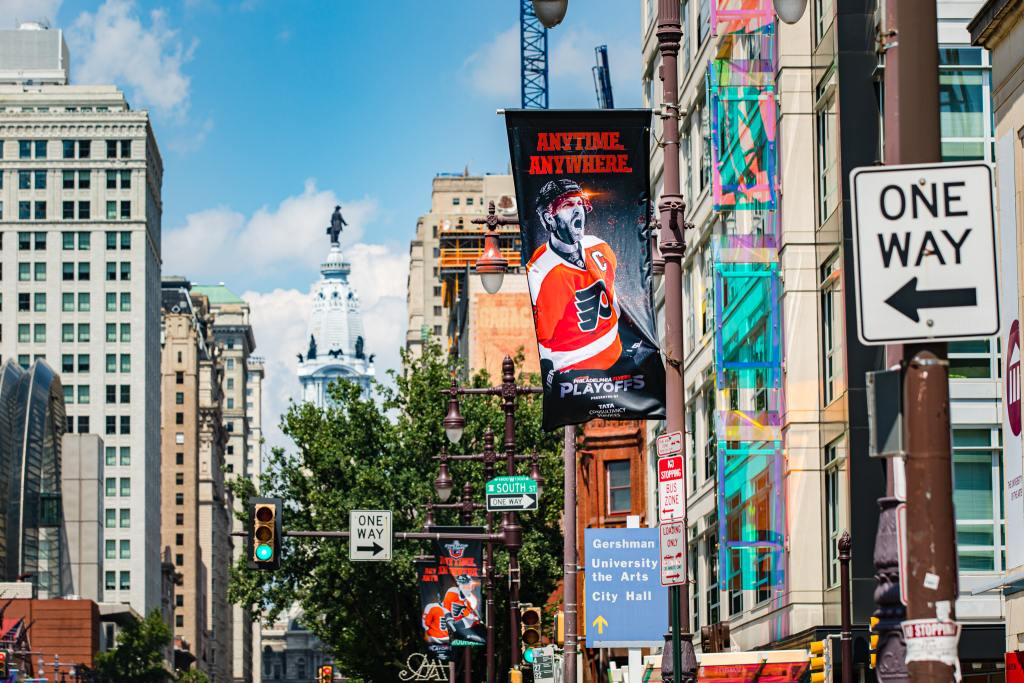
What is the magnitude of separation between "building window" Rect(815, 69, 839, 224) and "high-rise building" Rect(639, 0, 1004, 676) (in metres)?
0.05

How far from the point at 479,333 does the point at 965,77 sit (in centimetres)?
7704

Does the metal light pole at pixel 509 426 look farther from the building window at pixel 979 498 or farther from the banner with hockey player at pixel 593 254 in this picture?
the banner with hockey player at pixel 593 254

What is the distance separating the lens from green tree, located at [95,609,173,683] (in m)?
146

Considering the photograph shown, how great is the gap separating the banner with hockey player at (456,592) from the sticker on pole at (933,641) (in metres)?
33.7

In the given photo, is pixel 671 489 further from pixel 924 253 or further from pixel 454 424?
pixel 454 424

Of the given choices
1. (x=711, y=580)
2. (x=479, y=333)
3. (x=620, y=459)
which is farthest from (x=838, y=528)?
(x=479, y=333)

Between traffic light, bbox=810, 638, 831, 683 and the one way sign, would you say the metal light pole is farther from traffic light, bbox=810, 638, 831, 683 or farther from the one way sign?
the one way sign

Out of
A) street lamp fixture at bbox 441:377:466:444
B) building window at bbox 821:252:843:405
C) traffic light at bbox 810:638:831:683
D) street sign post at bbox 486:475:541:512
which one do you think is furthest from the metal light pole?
traffic light at bbox 810:638:831:683

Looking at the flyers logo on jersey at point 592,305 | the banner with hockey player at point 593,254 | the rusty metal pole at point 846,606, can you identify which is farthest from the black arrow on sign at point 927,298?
the rusty metal pole at point 846,606

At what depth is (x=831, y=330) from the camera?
112 ft

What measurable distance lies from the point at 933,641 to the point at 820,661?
22.5m

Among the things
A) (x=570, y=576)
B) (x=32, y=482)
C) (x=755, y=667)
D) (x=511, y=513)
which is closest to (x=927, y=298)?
(x=755, y=667)

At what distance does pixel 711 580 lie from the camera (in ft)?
154

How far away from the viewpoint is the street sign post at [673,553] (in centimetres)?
1933
